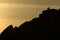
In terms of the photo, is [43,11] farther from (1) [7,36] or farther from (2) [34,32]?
(1) [7,36]

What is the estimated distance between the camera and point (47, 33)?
192ft

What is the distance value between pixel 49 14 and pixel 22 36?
613 cm

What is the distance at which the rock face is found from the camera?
58594 mm

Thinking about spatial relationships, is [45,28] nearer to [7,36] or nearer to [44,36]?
[44,36]

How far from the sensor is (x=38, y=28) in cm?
5997

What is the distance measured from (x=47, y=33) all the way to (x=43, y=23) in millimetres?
1736

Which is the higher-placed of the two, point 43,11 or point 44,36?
point 43,11

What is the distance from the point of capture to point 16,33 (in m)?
62.1

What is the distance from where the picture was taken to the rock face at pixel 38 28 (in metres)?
58.6

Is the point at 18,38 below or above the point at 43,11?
below

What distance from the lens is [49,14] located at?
59094 millimetres

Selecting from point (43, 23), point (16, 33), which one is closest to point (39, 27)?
point (43, 23)

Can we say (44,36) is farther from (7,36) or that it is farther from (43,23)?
(7,36)

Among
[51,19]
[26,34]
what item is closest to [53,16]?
[51,19]
